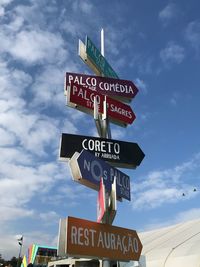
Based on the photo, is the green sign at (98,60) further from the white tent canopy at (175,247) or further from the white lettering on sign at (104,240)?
the white tent canopy at (175,247)

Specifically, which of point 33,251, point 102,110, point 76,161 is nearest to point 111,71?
point 102,110

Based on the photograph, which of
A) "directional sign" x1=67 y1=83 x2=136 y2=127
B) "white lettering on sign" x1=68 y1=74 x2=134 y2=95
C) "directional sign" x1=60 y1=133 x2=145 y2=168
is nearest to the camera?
"directional sign" x1=60 y1=133 x2=145 y2=168

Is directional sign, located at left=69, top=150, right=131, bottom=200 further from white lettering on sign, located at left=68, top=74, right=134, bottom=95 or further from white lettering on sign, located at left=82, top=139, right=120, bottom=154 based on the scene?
white lettering on sign, located at left=68, top=74, right=134, bottom=95

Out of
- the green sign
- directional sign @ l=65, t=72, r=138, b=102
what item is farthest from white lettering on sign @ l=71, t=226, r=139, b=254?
the green sign

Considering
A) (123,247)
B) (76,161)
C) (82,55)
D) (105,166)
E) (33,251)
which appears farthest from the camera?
(33,251)

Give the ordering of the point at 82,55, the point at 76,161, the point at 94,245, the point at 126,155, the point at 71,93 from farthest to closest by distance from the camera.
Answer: the point at 82,55
the point at 71,93
the point at 126,155
the point at 76,161
the point at 94,245

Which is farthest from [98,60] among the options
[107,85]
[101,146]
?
[101,146]

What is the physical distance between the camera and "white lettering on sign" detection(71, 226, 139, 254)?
578 cm

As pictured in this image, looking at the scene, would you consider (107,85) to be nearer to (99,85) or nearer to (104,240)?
(99,85)

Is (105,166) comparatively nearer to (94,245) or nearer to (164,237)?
(94,245)

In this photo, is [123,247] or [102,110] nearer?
[123,247]

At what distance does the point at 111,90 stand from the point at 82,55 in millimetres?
1259

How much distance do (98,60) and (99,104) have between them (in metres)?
1.63

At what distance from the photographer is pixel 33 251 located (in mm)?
48062
